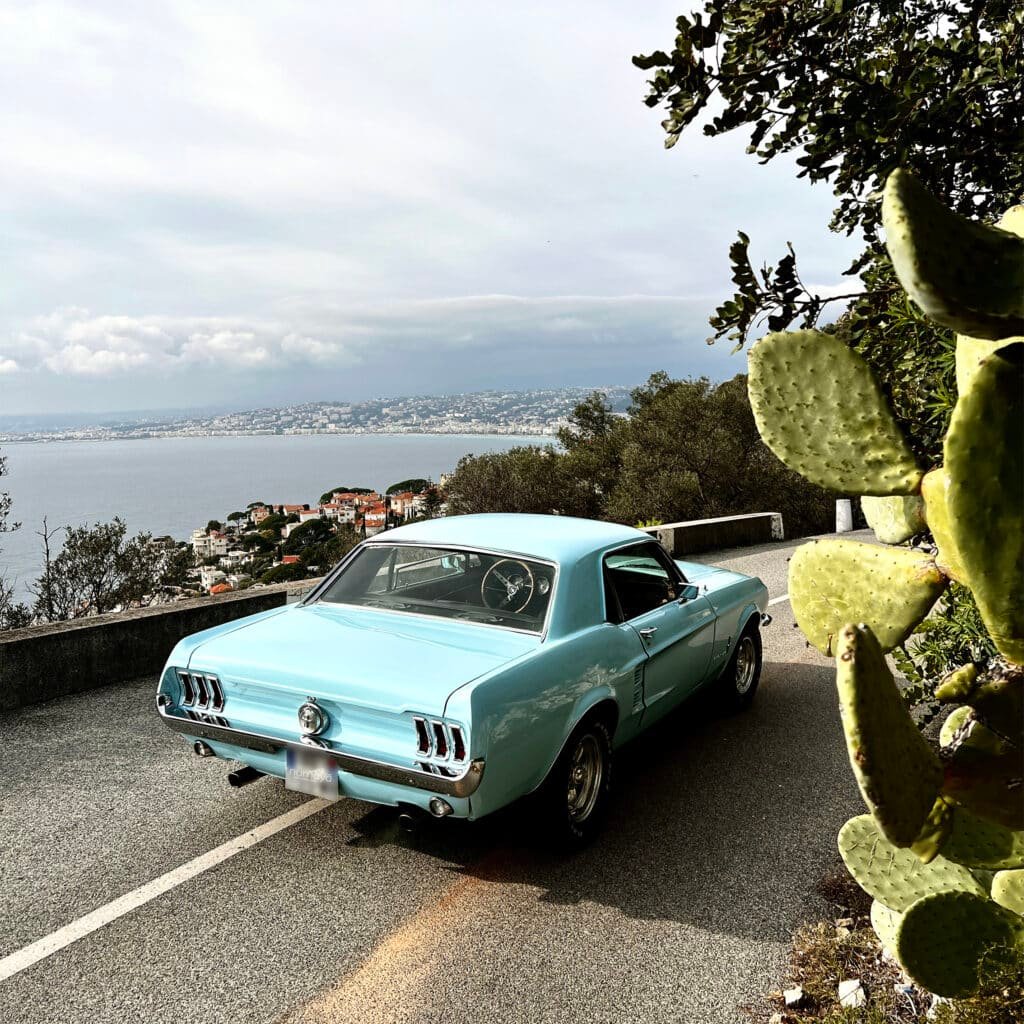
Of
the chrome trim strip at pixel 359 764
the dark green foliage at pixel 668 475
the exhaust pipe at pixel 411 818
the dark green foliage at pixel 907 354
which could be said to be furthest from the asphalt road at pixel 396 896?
the dark green foliage at pixel 668 475

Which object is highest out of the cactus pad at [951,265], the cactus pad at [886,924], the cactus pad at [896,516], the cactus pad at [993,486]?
the cactus pad at [951,265]

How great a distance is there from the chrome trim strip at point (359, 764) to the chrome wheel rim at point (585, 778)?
0.84 meters

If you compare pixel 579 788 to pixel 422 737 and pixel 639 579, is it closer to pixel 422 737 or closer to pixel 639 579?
pixel 422 737

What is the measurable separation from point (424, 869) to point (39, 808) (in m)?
2.22

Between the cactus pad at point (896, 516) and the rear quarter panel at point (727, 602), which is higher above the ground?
the cactus pad at point (896, 516)

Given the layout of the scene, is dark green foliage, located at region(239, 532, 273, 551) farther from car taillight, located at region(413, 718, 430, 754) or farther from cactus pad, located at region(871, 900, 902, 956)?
cactus pad, located at region(871, 900, 902, 956)

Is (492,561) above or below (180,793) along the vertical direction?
above

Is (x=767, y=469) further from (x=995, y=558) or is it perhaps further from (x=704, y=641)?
(x=995, y=558)

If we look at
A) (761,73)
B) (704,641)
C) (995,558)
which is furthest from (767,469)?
(995,558)

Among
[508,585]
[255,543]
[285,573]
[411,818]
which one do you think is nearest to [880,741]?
[411,818]

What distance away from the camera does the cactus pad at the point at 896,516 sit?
2.68 metres

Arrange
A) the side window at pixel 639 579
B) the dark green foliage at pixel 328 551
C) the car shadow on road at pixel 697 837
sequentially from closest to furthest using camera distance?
the car shadow on road at pixel 697 837, the side window at pixel 639 579, the dark green foliage at pixel 328 551

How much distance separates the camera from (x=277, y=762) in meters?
4.02

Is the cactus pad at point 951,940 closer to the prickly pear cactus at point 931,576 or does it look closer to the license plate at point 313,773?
the prickly pear cactus at point 931,576
